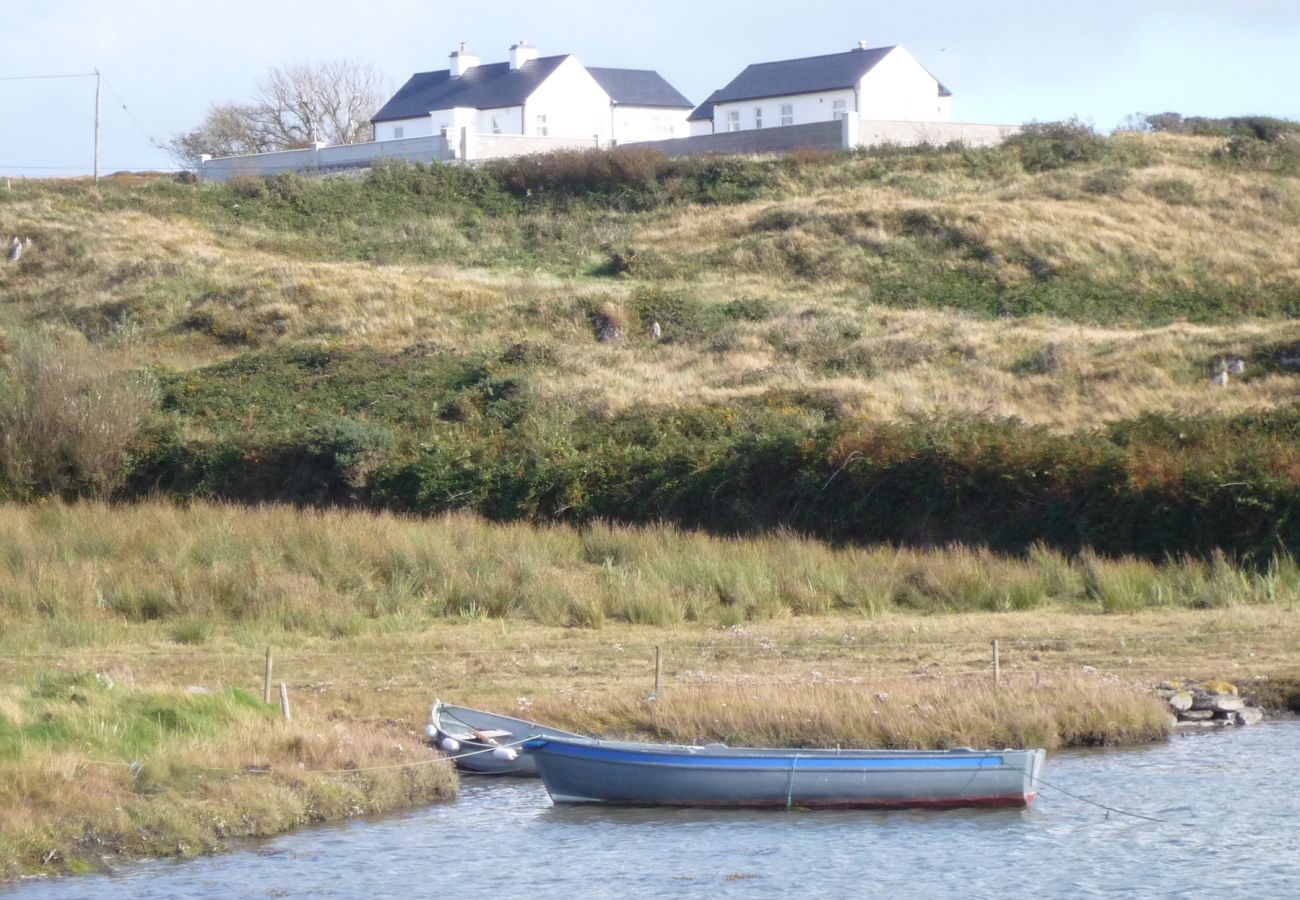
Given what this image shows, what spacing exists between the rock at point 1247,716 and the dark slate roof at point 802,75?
5801cm

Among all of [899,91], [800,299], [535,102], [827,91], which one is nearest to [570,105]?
[535,102]

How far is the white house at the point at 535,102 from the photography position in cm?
7825

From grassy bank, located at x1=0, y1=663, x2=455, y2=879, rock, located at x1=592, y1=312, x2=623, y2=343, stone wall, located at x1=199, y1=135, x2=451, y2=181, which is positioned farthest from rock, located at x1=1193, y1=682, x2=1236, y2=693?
stone wall, located at x1=199, y1=135, x2=451, y2=181

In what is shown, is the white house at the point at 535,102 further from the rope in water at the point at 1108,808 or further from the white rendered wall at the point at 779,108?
the rope in water at the point at 1108,808

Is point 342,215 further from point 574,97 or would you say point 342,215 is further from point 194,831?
point 194,831

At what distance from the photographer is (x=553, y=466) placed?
98.2 ft

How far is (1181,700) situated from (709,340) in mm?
27342

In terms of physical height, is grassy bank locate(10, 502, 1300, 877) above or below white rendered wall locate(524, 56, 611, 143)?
below

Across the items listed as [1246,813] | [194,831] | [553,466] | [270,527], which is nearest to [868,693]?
[1246,813]

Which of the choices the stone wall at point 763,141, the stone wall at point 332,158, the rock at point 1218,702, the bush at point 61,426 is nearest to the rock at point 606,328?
the bush at point 61,426

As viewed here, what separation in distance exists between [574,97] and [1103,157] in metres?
30.8

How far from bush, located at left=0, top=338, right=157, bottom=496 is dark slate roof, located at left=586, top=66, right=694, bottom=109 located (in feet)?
172

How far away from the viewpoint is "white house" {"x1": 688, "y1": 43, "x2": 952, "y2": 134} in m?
71.1

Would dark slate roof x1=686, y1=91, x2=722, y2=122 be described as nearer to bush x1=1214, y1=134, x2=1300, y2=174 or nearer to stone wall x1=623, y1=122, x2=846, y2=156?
stone wall x1=623, y1=122, x2=846, y2=156
